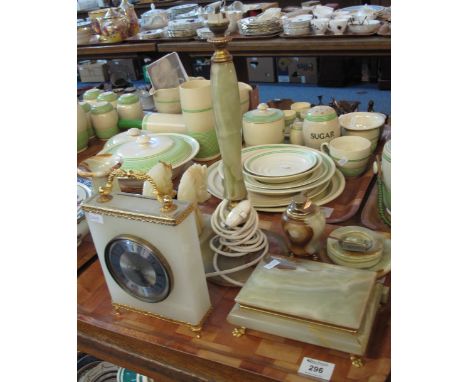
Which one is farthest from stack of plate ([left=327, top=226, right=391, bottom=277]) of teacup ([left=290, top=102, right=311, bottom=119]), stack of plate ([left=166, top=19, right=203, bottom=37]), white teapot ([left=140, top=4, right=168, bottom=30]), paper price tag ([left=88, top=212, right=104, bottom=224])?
white teapot ([left=140, top=4, right=168, bottom=30])

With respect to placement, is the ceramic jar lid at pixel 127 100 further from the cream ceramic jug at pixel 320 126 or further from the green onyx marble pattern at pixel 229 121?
the green onyx marble pattern at pixel 229 121

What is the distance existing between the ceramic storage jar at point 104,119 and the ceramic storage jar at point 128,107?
0.03 m

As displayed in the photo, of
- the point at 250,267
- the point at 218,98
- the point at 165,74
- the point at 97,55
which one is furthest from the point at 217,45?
the point at 97,55

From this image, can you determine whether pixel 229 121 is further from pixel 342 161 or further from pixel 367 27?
pixel 367 27

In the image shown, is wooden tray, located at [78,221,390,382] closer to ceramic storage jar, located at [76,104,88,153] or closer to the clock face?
the clock face

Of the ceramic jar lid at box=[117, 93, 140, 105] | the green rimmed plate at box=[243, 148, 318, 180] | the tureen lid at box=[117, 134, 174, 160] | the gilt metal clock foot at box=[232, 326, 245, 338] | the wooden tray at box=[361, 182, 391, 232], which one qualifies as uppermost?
the ceramic jar lid at box=[117, 93, 140, 105]

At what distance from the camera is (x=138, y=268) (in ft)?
2.48

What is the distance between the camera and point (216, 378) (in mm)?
730

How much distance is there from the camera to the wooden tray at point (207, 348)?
0.68 m

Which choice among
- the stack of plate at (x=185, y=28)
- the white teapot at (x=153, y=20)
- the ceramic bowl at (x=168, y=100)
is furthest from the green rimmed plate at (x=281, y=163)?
the white teapot at (x=153, y=20)

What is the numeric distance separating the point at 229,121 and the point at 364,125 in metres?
0.69

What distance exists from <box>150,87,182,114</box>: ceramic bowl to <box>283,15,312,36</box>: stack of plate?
2.58 ft

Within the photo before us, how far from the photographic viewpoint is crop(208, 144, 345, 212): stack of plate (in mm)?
1081

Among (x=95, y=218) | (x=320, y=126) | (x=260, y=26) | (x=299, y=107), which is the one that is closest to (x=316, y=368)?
(x=95, y=218)
